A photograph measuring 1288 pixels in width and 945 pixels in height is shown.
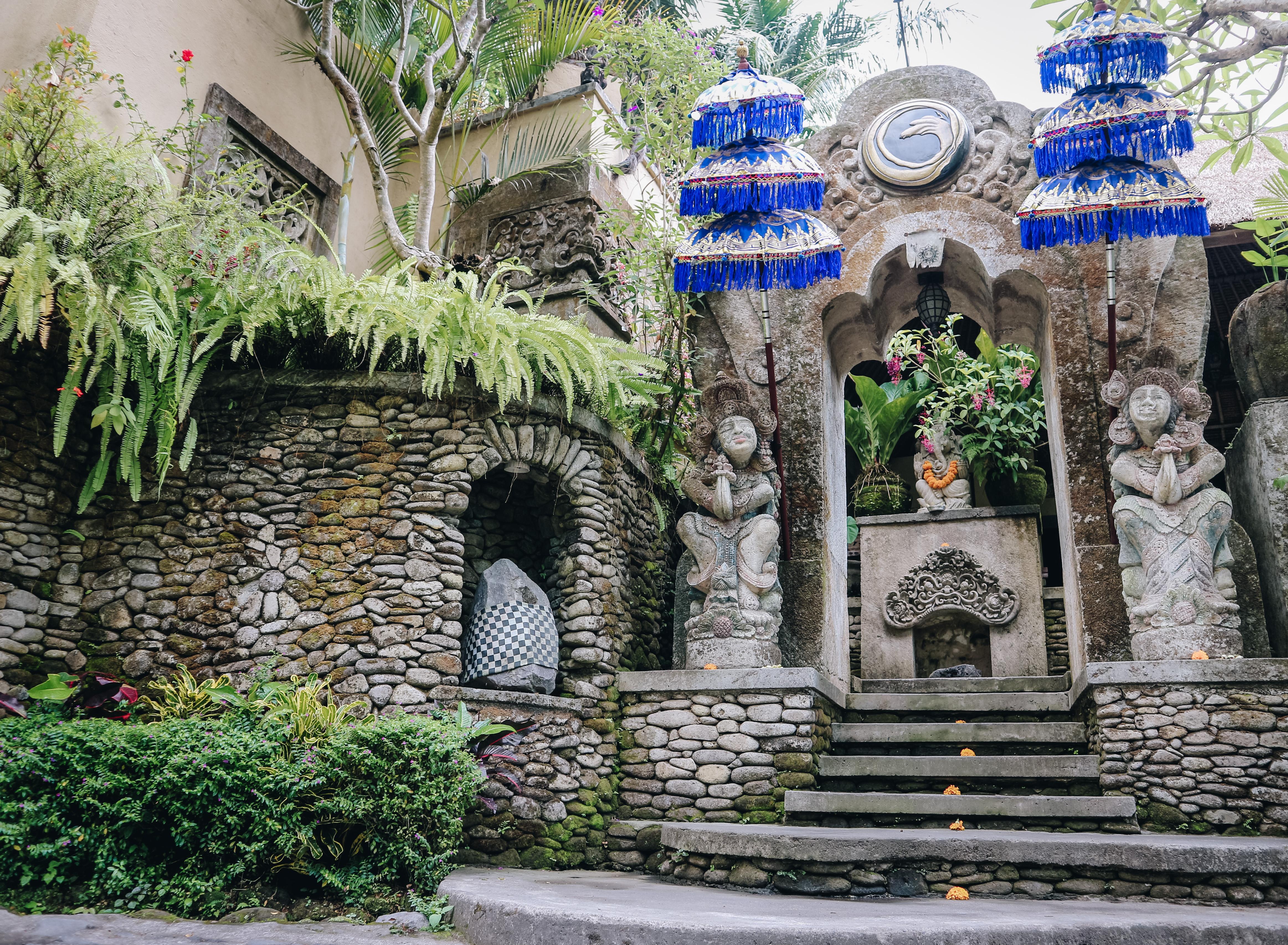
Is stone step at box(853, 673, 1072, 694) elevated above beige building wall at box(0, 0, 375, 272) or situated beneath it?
situated beneath

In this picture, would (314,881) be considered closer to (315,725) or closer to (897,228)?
(315,725)

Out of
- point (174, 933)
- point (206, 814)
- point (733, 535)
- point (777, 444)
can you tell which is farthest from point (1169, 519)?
point (174, 933)

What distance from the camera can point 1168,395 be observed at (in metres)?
5.77

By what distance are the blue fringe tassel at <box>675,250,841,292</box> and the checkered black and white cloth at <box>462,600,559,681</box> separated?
233cm

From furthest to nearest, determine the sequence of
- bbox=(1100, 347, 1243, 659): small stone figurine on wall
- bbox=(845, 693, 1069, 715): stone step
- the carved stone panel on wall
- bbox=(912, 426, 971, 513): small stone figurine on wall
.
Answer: bbox=(912, 426, 971, 513): small stone figurine on wall → the carved stone panel on wall → bbox=(845, 693, 1069, 715): stone step → bbox=(1100, 347, 1243, 659): small stone figurine on wall

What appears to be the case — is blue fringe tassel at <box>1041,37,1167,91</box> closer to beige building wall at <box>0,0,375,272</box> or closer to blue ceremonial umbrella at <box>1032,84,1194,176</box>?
blue ceremonial umbrella at <box>1032,84,1194,176</box>

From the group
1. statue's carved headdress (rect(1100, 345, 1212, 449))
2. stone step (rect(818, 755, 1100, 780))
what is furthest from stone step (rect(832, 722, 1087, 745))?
statue's carved headdress (rect(1100, 345, 1212, 449))

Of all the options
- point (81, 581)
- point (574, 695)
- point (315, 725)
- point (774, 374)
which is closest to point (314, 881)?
point (315, 725)

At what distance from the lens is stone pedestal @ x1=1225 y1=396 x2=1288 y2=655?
5648 mm

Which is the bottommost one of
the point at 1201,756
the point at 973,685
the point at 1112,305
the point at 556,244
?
the point at 1201,756

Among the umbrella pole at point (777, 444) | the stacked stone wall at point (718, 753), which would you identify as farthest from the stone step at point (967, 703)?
the umbrella pole at point (777, 444)

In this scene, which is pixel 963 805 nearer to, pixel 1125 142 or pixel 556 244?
pixel 1125 142

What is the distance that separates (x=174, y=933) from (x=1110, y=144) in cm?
620

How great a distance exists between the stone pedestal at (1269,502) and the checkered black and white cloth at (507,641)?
13.6 feet
